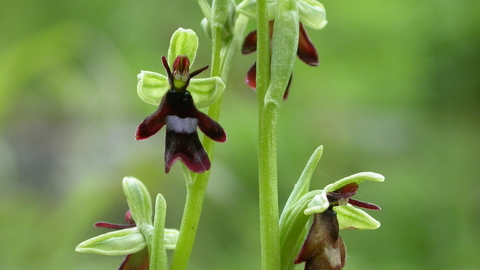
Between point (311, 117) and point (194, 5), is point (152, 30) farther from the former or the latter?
point (311, 117)

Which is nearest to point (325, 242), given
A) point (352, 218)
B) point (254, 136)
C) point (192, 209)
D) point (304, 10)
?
point (352, 218)

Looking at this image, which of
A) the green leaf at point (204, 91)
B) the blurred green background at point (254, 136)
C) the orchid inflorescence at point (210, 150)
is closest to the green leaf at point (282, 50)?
the orchid inflorescence at point (210, 150)

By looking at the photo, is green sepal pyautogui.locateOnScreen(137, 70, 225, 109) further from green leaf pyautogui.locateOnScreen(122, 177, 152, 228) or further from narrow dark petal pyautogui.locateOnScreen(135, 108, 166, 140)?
green leaf pyautogui.locateOnScreen(122, 177, 152, 228)

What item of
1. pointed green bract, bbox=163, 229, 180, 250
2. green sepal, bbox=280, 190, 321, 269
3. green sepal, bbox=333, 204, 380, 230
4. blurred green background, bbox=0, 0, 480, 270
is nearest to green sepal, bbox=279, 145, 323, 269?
green sepal, bbox=280, 190, 321, 269

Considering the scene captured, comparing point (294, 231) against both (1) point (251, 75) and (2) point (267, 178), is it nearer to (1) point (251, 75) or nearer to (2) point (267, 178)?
(2) point (267, 178)

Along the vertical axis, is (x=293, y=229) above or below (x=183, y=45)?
below

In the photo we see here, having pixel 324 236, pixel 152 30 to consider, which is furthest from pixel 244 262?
pixel 152 30

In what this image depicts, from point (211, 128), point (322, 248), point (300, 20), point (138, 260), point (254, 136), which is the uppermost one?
point (300, 20)
